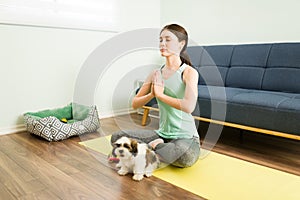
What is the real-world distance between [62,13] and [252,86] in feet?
6.31

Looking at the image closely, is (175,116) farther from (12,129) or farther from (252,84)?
(12,129)

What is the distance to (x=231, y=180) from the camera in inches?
56.9

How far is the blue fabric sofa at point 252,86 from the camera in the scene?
5.59 feet

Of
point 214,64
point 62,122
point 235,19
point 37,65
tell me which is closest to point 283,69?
point 214,64

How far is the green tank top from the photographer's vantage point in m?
1.55

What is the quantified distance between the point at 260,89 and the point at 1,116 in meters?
2.29

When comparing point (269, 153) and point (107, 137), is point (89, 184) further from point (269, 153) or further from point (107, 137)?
point (269, 153)

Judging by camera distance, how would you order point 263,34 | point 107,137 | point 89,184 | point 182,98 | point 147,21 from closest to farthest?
point 89,184 < point 182,98 < point 107,137 < point 263,34 < point 147,21

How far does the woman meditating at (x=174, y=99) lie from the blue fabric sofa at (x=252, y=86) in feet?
1.49

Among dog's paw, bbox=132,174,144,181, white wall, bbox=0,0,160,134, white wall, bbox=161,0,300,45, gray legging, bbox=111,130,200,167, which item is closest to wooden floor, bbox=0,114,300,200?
dog's paw, bbox=132,174,144,181

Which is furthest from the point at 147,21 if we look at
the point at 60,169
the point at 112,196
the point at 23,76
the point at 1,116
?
the point at 112,196

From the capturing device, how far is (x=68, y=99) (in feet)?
8.81

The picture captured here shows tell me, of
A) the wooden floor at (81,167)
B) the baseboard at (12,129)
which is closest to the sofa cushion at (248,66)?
the wooden floor at (81,167)

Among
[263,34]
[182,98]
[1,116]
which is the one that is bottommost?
[1,116]
